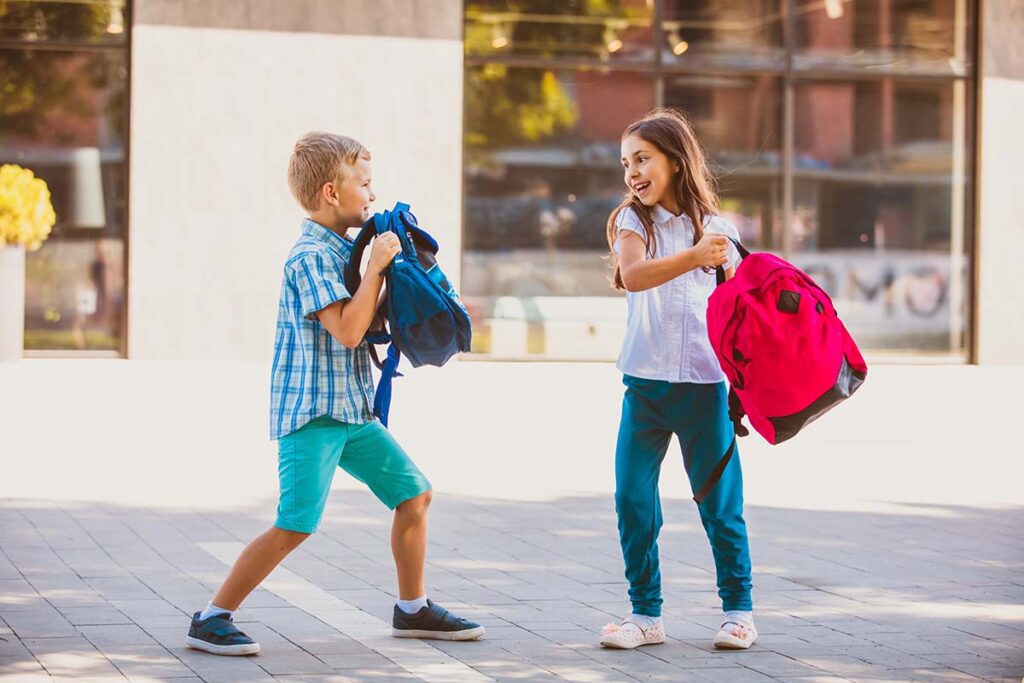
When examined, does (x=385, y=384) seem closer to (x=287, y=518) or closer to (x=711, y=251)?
(x=287, y=518)

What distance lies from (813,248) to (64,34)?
27.2 ft

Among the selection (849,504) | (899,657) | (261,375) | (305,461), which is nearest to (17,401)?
(261,375)

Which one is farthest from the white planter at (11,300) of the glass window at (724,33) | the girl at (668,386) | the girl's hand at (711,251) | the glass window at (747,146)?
the girl's hand at (711,251)

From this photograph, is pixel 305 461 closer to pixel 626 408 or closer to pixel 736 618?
pixel 626 408

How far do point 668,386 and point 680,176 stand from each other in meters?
0.68

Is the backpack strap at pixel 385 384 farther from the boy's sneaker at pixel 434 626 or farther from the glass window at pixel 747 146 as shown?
the glass window at pixel 747 146

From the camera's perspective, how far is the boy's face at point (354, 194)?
4.97 metres

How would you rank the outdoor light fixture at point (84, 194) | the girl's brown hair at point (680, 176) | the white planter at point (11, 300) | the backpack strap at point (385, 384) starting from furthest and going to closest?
the outdoor light fixture at point (84, 194) → the white planter at point (11, 300) → the girl's brown hair at point (680, 176) → the backpack strap at point (385, 384)

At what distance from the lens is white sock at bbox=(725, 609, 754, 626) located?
5.13 metres

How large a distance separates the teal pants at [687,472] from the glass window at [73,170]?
40.0ft

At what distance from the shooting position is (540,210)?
17.3 metres

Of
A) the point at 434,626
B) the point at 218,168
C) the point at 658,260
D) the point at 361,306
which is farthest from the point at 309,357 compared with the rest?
the point at 218,168

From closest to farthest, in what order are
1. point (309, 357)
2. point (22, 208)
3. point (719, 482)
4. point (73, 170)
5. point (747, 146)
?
point (309, 357), point (719, 482), point (22, 208), point (73, 170), point (747, 146)

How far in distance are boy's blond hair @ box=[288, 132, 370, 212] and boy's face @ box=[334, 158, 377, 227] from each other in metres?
0.02
